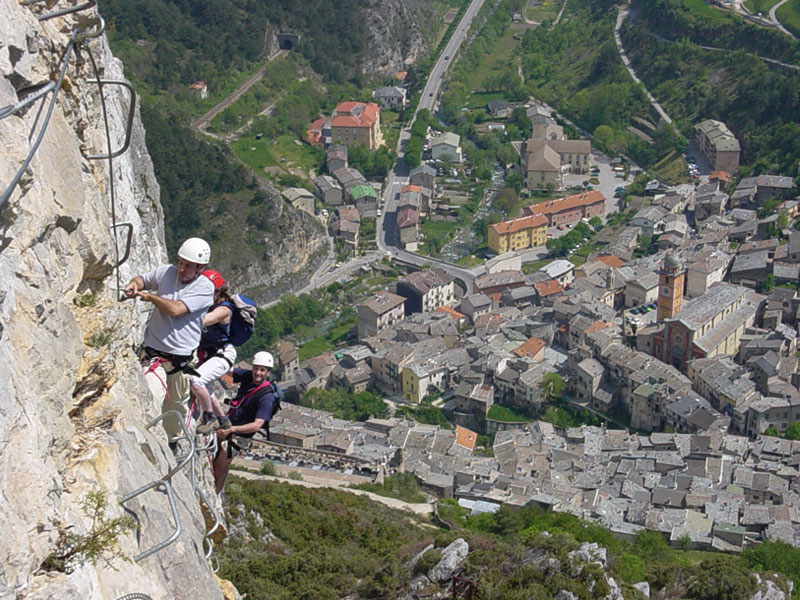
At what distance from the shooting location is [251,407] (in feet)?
19.5

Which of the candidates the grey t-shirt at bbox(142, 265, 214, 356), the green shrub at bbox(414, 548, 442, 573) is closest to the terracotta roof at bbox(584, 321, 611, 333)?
the green shrub at bbox(414, 548, 442, 573)

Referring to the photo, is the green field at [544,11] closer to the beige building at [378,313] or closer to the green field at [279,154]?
the green field at [279,154]

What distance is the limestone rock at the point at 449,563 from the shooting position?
12155 millimetres

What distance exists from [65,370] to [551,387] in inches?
934

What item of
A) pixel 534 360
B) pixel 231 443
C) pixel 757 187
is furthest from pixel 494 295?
pixel 231 443

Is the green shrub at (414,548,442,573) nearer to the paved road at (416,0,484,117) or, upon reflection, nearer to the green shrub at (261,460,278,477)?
the green shrub at (261,460,278,477)

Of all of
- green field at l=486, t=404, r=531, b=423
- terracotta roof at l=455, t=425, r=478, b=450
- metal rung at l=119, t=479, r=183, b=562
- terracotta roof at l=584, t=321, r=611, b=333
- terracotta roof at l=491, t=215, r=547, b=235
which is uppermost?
metal rung at l=119, t=479, r=183, b=562

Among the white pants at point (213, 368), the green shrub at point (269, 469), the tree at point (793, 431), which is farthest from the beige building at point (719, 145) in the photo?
the white pants at point (213, 368)

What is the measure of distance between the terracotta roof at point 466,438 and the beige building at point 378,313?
7.49 meters

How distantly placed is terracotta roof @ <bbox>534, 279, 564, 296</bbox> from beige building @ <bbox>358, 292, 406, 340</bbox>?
492cm

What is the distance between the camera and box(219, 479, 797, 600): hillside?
11.6 meters

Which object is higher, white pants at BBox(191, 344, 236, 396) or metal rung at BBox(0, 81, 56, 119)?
metal rung at BBox(0, 81, 56, 119)

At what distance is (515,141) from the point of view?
49500 millimetres

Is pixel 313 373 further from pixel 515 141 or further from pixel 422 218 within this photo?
pixel 515 141
